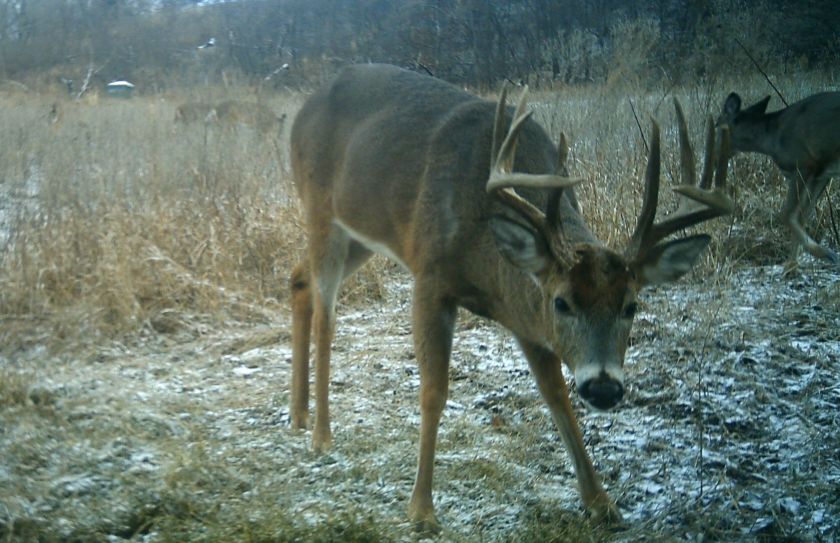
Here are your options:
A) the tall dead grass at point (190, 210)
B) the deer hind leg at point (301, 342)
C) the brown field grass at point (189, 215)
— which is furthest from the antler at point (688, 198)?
the tall dead grass at point (190, 210)

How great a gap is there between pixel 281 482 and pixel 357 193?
1.37 m

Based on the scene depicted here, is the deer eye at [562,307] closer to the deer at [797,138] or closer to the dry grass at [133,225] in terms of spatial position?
the dry grass at [133,225]

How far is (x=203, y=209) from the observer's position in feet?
23.1

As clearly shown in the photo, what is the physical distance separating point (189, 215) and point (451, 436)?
340cm

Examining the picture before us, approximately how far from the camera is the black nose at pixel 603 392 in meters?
2.93

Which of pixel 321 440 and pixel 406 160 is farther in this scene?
pixel 321 440

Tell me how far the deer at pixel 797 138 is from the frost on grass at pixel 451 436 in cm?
140

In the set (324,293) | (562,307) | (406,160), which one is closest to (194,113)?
(324,293)

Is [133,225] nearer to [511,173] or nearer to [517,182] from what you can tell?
[511,173]

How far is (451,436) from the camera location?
172 inches

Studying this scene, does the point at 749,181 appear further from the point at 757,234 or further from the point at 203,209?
the point at 203,209

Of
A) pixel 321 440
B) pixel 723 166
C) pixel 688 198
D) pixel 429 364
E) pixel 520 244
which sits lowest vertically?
pixel 321 440

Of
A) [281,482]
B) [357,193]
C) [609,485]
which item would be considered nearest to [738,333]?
[609,485]

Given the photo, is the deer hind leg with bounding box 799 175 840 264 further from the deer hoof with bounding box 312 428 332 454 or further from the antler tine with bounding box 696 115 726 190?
the deer hoof with bounding box 312 428 332 454
